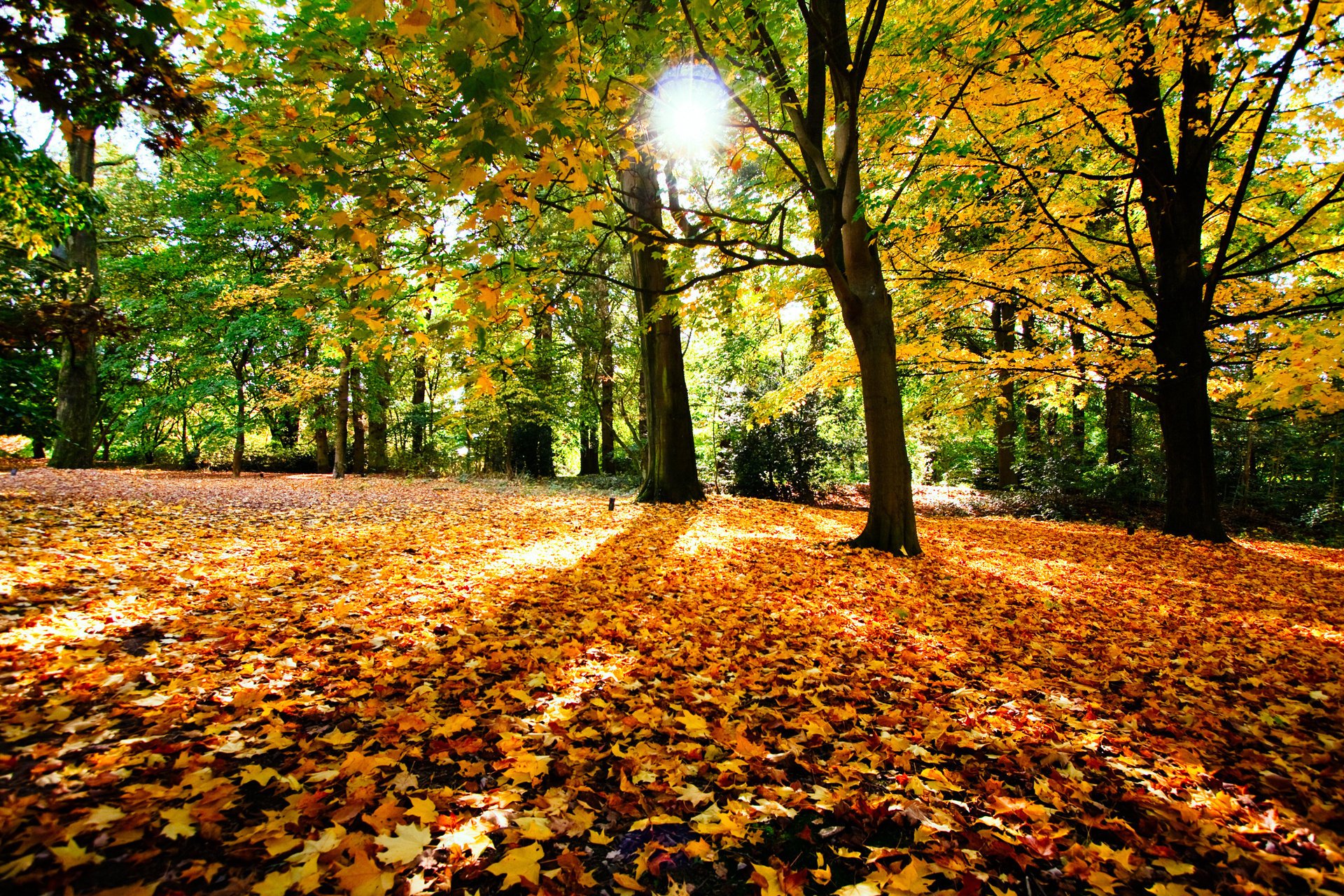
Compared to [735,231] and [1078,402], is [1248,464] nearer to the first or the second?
[1078,402]

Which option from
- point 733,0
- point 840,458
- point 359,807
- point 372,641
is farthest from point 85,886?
point 840,458

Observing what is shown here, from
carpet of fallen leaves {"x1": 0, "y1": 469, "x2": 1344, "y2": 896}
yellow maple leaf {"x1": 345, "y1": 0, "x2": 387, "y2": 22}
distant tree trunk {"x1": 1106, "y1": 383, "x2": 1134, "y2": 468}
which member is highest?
yellow maple leaf {"x1": 345, "y1": 0, "x2": 387, "y2": 22}

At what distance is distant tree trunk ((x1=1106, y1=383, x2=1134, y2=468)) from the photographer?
49.2ft

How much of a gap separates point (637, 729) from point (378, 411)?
17.0 meters

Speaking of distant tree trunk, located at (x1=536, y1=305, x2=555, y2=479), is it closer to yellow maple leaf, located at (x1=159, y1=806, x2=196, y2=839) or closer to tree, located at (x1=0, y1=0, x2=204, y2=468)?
tree, located at (x1=0, y1=0, x2=204, y2=468)

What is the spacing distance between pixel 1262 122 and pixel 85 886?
1011 cm

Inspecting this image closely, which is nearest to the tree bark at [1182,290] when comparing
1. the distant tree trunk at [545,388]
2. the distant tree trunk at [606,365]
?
the distant tree trunk at [606,365]

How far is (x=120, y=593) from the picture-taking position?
11.6 feet

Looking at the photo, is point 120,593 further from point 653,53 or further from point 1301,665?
point 1301,665

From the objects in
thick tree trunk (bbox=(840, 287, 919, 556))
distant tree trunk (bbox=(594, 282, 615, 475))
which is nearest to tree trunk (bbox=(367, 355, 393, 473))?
distant tree trunk (bbox=(594, 282, 615, 475))

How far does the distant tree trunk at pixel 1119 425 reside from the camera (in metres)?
15.0

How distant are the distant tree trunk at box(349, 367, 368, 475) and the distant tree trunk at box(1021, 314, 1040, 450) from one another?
17.6m

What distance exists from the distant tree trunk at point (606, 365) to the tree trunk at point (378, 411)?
6.06 meters

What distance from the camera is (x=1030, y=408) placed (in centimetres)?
1891
